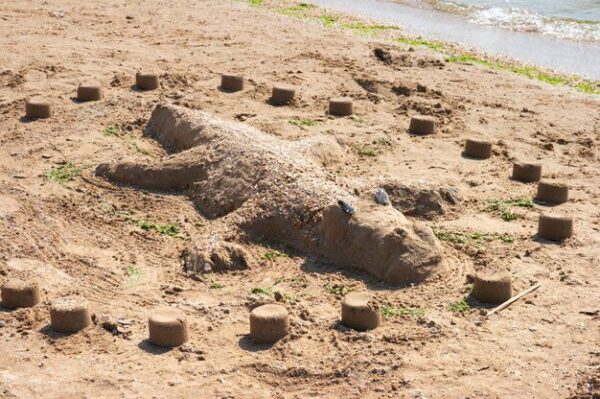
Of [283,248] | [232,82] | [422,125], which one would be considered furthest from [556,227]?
[232,82]

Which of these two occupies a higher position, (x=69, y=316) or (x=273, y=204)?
(x=273, y=204)

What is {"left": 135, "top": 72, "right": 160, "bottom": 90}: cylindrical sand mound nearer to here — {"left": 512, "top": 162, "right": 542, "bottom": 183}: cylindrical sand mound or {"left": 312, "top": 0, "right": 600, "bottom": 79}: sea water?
{"left": 512, "top": 162, "right": 542, "bottom": 183}: cylindrical sand mound

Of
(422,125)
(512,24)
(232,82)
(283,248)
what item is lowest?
(283,248)

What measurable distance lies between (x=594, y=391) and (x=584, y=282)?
65.1 inches

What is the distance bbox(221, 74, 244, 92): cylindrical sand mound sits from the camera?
1148 cm

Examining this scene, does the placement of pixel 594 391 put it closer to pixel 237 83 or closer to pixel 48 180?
pixel 48 180

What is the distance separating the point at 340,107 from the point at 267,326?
5.14 metres

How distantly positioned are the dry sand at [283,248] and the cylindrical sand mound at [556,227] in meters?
0.10

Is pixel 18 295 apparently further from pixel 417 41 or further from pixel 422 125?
pixel 417 41

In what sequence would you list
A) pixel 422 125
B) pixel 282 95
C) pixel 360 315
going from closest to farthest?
pixel 360 315
pixel 422 125
pixel 282 95

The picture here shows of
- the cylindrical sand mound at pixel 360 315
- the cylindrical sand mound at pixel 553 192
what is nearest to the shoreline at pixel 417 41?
the cylindrical sand mound at pixel 553 192

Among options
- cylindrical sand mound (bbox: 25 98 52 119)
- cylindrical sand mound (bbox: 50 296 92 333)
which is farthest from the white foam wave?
cylindrical sand mound (bbox: 50 296 92 333)

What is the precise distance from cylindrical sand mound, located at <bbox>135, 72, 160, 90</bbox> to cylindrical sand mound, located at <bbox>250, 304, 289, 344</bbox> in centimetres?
563

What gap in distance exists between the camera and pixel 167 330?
19.8ft
